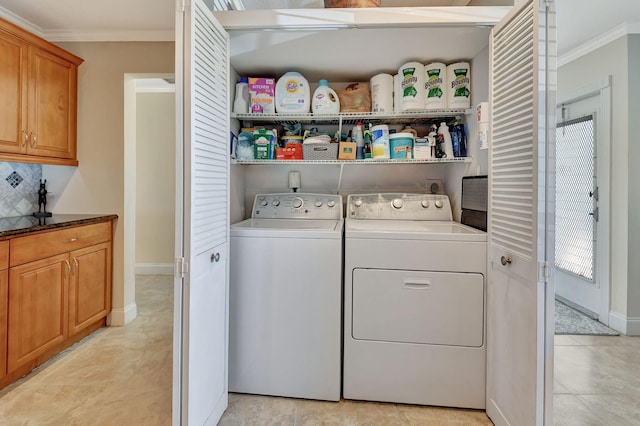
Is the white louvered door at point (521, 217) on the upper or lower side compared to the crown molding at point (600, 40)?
lower

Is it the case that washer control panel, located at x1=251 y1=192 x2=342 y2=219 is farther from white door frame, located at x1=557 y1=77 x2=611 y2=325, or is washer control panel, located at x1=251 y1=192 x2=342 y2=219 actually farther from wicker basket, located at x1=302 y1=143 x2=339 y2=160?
white door frame, located at x1=557 y1=77 x2=611 y2=325

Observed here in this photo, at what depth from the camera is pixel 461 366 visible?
1.66 meters

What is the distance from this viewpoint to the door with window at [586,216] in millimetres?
2414

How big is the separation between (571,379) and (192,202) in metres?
2.36

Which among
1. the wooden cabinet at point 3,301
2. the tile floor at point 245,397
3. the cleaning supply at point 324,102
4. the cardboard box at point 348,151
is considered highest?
the cleaning supply at point 324,102

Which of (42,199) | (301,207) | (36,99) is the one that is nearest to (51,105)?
(36,99)

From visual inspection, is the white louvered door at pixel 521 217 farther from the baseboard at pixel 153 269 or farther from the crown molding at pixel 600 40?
the baseboard at pixel 153 269

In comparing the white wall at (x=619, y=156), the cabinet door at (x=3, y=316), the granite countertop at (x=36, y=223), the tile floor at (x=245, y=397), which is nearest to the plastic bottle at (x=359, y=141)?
the tile floor at (x=245, y=397)

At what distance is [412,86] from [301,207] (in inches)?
43.3

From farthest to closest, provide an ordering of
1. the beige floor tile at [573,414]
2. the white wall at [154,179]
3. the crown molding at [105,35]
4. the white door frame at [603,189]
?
1. the white wall at [154,179]
2. the crown molding at [105,35]
3. the white door frame at [603,189]
4. the beige floor tile at [573,414]

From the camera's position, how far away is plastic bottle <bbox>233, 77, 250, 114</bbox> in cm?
212

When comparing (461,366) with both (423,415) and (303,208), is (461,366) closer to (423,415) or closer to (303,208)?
(423,415)

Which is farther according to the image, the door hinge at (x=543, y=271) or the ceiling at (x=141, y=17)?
the ceiling at (x=141, y=17)

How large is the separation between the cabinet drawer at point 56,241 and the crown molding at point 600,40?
3830 millimetres
